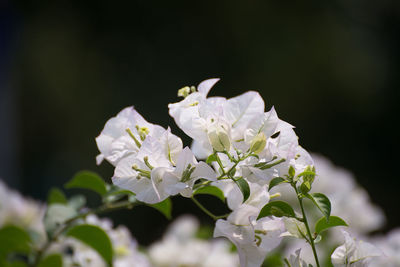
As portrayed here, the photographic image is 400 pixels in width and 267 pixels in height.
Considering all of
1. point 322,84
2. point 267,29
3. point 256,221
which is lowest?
point 322,84

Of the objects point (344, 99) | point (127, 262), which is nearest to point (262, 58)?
point (344, 99)

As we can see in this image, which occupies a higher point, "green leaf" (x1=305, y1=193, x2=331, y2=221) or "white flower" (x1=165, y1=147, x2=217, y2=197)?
"white flower" (x1=165, y1=147, x2=217, y2=197)

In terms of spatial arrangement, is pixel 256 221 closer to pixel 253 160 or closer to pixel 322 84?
pixel 253 160

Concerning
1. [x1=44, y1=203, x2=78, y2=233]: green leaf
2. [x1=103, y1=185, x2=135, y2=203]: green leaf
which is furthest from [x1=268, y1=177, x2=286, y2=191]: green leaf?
[x1=44, y1=203, x2=78, y2=233]: green leaf

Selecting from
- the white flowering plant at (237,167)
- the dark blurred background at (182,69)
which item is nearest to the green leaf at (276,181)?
the white flowering plant at (237,167)

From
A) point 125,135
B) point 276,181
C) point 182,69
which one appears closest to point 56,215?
point 125,135

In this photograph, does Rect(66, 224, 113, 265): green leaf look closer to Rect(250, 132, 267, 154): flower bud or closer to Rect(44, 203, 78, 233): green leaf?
Rect(44, 203, 78, 233): green leaf
